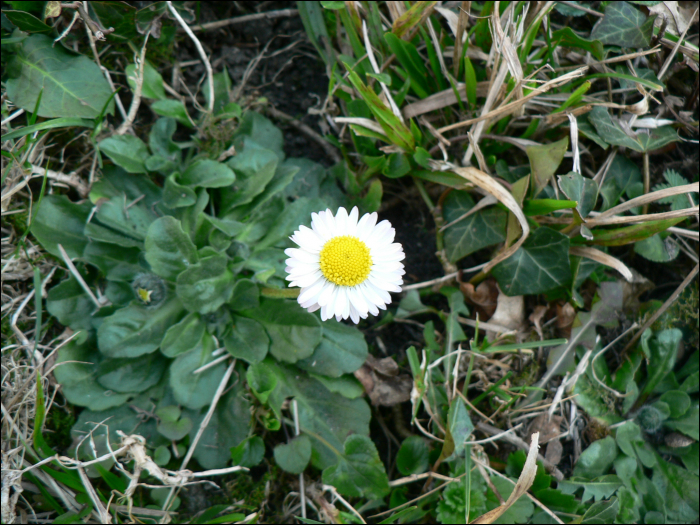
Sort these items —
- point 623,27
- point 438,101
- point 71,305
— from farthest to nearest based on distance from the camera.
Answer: point 438,101 < point 623,27 < point 71,305

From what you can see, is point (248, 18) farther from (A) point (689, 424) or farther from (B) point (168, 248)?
(A) point (689, 424)

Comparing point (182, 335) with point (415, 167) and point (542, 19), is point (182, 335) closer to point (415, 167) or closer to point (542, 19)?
point (415, 167)

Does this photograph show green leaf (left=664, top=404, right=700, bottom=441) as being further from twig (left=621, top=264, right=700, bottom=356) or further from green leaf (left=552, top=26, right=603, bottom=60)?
green leaf (left=552, top=26, right=603, bottom=60)

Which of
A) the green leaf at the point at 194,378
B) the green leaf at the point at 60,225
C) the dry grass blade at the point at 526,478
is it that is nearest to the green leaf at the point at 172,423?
the green leaf at the point at 194,378

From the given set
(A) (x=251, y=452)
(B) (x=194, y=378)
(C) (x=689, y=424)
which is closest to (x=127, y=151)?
(B) (x=194, y=378)

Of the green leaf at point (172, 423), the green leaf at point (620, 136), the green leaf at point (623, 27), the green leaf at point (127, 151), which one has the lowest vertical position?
the green leaf at point (172, 423)

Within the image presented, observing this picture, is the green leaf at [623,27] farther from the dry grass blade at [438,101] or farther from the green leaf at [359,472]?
the green leaf at [359,472]
